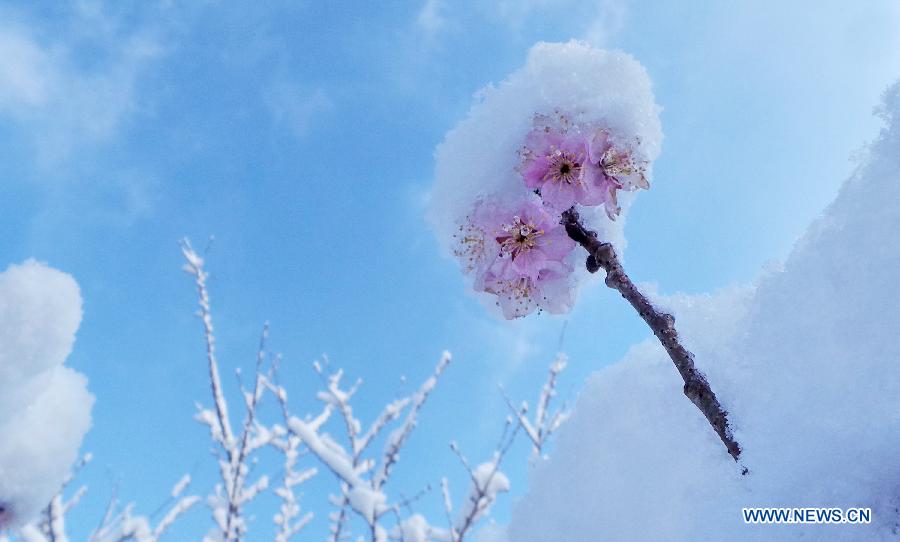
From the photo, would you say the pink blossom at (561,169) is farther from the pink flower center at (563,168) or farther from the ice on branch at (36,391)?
the ice on branch at (36,391)

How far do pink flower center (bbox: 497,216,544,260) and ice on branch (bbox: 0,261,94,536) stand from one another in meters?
0.75

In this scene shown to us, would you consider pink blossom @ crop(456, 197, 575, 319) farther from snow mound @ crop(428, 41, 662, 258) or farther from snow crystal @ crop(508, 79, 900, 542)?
snow crystal @ crop(508, 79, 900, 542)

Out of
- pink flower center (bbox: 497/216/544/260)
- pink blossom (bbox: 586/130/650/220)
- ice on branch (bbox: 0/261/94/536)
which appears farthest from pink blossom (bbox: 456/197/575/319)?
ice on branch (bbox: 0/261/94/536)

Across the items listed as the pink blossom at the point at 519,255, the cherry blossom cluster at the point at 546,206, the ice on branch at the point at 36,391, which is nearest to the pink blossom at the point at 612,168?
the cherry blossom cluster at the point at 546,206

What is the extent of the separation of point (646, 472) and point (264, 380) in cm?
610

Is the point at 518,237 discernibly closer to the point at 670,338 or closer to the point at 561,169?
the point at 561,169

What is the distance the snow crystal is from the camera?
0.53 metres

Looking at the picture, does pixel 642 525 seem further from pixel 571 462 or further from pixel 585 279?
pixel 585 279

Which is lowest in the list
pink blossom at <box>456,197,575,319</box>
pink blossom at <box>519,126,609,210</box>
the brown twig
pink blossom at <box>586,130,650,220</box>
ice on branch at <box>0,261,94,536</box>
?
ice on branch at <box>0,261,94,536</box>

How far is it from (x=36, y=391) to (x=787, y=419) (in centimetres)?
113

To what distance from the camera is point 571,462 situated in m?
0.82

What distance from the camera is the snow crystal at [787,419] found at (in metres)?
0.53

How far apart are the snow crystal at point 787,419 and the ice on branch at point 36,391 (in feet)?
2.64

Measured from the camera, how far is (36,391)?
1013 millimetres
